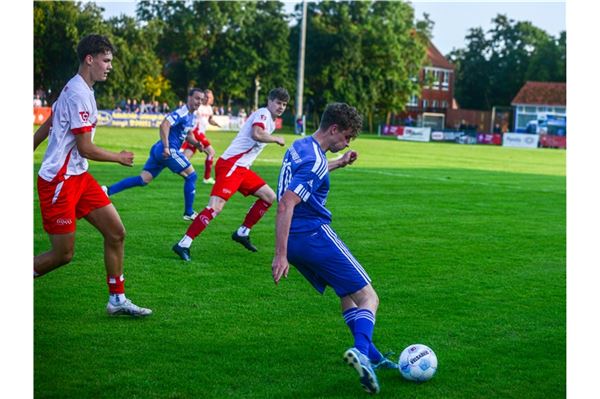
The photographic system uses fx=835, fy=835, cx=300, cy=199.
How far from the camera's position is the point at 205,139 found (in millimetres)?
17625

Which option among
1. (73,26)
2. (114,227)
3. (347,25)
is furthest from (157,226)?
(347,25)

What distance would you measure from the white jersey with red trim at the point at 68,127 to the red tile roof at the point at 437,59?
306 ft

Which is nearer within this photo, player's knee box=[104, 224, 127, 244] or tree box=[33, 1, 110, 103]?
player's knee box=[104, 224, 127, 244]

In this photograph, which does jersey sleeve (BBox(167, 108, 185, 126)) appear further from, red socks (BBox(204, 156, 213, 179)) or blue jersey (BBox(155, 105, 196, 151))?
red socks (BBox(204, 156, 213, 179))

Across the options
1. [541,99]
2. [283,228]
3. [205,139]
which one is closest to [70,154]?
[283,228]

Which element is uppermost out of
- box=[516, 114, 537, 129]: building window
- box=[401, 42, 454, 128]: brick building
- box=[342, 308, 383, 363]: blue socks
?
box=[401, 42, 454, 128]: brick building

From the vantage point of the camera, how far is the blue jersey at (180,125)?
12812 mm

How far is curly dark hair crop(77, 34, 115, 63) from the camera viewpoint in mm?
6336

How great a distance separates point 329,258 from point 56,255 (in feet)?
7.22

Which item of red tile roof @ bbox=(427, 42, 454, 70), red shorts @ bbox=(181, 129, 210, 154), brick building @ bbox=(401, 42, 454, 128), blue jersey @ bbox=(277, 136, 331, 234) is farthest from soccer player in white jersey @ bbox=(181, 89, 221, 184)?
red tile roof @ bbox=(427, 42, 454, 70)

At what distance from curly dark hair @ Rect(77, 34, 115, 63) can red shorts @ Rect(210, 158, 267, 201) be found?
13.0ft

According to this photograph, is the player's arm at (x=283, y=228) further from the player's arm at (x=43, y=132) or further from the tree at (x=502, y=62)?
the tree at (x=502, y=62)

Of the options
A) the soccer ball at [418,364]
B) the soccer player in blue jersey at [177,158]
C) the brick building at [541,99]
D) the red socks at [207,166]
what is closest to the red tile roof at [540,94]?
the brick building at [541,99]

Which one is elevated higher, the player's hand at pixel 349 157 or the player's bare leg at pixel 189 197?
the player's hand at pixel 349 157
